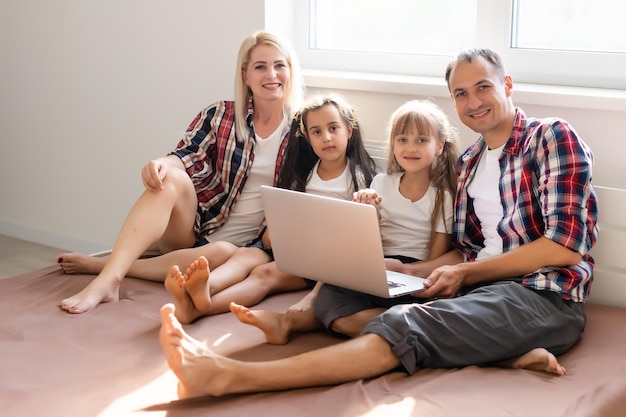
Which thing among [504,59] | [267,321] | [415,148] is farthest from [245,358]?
[504,59]

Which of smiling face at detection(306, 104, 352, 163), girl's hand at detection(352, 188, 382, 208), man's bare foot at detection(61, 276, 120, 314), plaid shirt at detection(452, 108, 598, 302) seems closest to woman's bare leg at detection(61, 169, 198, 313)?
man's bare foot at detection(61, 276, 120, 314)

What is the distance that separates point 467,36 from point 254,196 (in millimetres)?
855

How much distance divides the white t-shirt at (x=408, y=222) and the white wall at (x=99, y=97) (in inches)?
17.0

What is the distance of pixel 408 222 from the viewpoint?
236 cm

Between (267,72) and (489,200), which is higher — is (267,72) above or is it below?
above

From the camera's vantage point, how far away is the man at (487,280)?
180 centimetres

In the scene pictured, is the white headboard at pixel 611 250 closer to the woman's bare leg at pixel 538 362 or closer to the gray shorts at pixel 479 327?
the gray shorts at pixel 479 327

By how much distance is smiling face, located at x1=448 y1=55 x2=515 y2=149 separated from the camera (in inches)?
84.0

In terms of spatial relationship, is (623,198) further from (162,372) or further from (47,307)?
(47,307)

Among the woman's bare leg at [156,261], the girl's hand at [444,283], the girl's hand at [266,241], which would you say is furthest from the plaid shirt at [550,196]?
the woman's bare leg at [156,261]

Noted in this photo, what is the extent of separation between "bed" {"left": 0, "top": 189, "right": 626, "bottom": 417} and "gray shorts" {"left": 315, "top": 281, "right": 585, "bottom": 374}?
4 centimetres

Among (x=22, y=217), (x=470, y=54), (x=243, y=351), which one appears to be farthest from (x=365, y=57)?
(x=22, y=217)

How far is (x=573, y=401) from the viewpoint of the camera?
1.74 metres

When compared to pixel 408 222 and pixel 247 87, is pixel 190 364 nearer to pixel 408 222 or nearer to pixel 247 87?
pixel 408 222
